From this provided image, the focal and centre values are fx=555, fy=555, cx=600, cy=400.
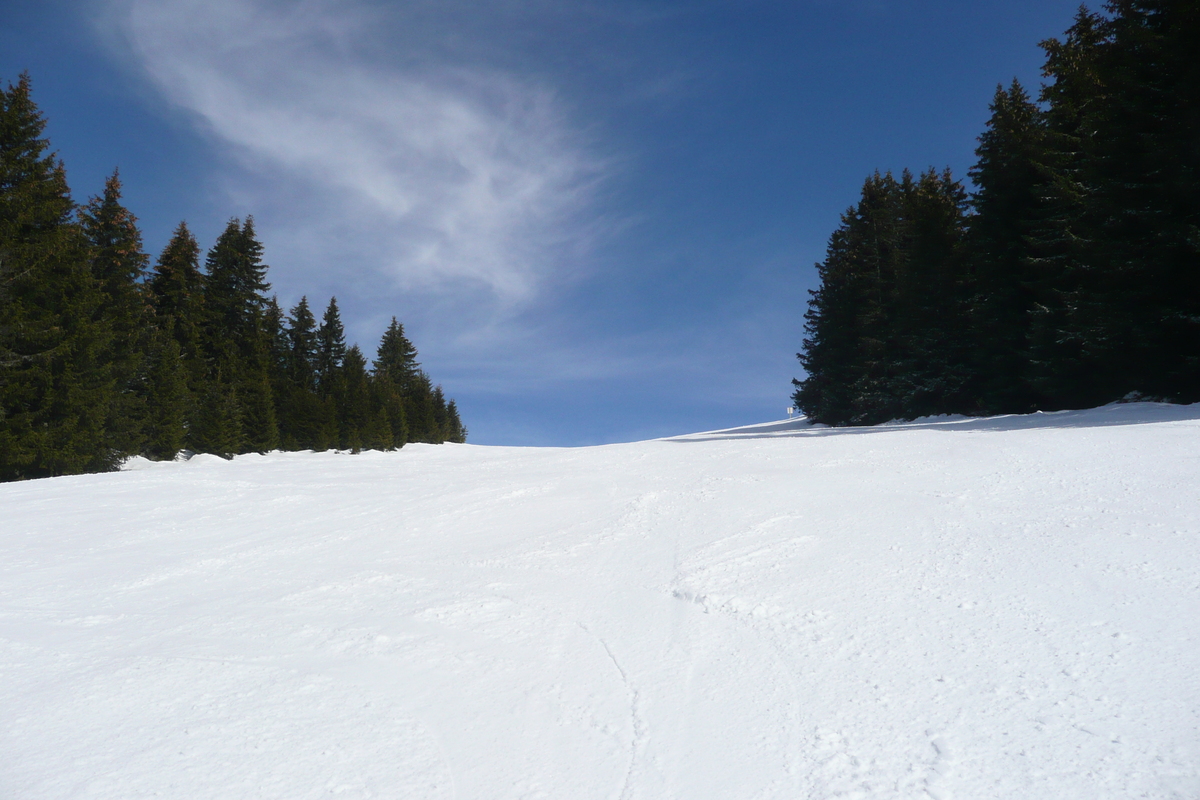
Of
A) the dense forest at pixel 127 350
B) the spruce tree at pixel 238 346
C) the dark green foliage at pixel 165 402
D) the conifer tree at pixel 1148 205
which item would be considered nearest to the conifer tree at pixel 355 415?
the dense forest at pixel 127 350

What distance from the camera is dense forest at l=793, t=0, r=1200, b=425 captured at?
13055mm

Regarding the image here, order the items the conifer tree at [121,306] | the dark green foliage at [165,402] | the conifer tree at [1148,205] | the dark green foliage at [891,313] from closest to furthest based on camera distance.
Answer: the conifer tree at [1148,205] → the conifer tree at [121,306] → the dark green foliage at [165,402] → the dark green foliage at [891,313]

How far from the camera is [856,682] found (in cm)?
276

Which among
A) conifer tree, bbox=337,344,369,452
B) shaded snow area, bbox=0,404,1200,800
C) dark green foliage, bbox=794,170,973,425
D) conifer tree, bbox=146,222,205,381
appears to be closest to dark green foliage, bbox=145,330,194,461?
conifer tree, bbox=146,222,205,381

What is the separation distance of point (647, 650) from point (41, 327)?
1950cm

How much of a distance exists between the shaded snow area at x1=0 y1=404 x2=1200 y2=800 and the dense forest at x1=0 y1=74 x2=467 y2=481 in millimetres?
11971

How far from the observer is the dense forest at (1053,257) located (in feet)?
42.8

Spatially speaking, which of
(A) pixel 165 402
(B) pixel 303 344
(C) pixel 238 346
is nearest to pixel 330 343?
(B) pixel 303 344

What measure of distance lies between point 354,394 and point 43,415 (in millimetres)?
17369

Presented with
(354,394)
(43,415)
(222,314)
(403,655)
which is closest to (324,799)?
(403,655)

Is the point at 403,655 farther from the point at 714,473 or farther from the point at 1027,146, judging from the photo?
the point at 1027,146

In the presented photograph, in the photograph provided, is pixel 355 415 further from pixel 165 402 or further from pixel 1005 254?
pixel 1005 254

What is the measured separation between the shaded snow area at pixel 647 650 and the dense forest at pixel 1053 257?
992cm

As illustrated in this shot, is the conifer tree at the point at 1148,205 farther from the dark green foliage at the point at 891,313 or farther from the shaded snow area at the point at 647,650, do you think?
the shaded snow area at the point at 647,650
